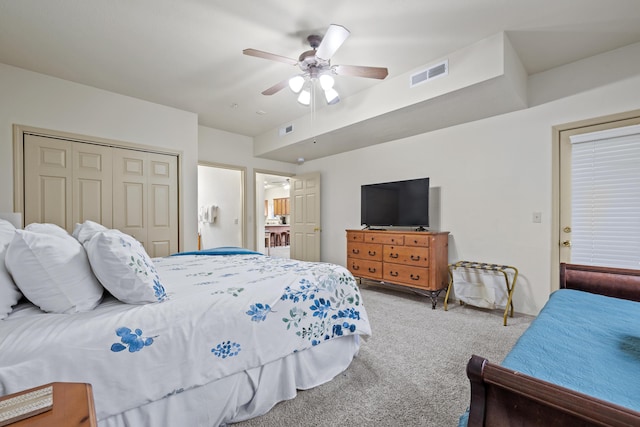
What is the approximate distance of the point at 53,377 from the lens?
3.31 ft

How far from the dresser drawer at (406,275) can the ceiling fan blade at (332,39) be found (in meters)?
2.63

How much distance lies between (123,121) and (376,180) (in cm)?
363

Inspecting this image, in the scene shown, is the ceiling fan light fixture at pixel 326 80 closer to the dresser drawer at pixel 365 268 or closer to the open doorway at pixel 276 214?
the dresser drawer at pixel 365 268

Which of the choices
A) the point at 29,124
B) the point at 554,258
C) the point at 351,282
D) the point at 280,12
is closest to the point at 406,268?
the point at 554,258

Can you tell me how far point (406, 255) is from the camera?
3.69m

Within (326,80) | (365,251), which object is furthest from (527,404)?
(365,251)

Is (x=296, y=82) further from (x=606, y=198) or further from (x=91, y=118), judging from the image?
(x=606, y=198)

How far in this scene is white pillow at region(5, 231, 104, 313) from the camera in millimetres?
1185

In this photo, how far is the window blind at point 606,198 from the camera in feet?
8.43

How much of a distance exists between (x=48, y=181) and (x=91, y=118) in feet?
2.85

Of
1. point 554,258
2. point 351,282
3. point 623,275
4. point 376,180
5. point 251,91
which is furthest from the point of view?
point 376,180

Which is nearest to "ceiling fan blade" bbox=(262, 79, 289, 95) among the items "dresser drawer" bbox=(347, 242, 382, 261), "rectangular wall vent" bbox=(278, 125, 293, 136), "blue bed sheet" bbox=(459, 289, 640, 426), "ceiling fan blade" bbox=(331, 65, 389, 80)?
"ceiling fan blade" bbox=(331, 65, 389, 80)

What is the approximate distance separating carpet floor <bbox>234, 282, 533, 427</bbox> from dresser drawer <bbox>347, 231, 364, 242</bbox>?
1.29 metres

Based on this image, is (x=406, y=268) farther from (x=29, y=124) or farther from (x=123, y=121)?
(x=29, y=124)
